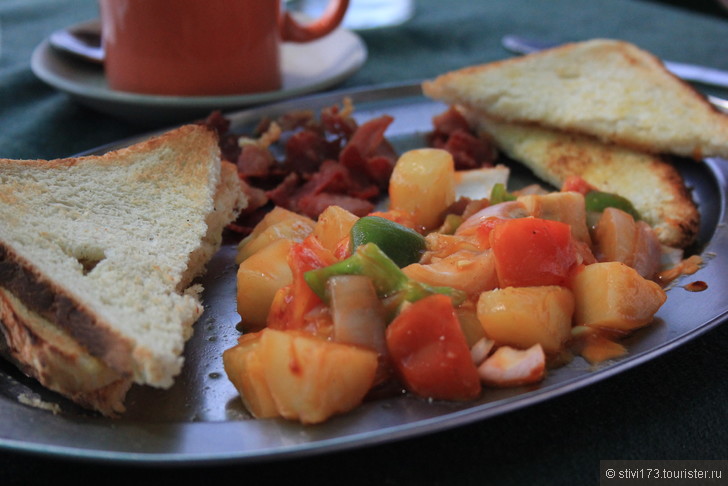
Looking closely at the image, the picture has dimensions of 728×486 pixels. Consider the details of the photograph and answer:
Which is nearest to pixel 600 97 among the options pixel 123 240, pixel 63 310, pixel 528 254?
pixel 528 254

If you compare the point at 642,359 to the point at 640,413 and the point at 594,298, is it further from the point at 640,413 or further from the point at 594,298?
A: the point at 594,298

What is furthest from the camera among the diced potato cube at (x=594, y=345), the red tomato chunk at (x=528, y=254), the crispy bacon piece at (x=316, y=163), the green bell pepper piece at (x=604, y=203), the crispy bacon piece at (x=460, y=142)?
the crispy bacon piece at (x=460, y=142)

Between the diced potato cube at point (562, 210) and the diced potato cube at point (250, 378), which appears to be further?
the diced potato cube at point (562, 210)

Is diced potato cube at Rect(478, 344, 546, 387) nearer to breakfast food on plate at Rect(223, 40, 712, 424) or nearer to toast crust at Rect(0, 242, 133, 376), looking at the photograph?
breakfast food on plate at Rect(223, 40, 712, 424)

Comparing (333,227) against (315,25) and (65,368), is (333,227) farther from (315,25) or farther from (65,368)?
(315,25)

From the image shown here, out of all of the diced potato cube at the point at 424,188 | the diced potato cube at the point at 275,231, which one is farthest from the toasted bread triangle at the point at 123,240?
the diced potato cube at the point at 424,188

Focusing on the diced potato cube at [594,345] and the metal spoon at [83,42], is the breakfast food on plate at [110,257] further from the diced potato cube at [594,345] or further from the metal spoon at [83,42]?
the metal spoon at [83,42]
